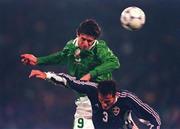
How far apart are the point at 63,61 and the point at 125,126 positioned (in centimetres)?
102

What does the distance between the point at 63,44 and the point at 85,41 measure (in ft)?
16.6

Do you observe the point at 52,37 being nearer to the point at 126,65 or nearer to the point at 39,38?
the point at 39,38

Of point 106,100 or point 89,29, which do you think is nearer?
point 106,100

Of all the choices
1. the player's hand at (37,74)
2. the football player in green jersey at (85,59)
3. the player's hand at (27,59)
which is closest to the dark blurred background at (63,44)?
the football player in green jersey at (85,59)

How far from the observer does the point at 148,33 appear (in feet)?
41.2

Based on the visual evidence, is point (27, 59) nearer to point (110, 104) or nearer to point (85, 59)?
point (85, 59)

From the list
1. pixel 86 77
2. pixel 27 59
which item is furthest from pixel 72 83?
pixel 27 59

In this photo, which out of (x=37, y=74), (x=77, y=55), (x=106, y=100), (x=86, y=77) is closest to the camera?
(x=37, y=74)

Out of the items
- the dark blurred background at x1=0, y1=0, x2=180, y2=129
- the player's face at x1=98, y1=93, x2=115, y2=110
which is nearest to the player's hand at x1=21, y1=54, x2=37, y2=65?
the player's face at x1=98, y1=93, x2=115, y2=110

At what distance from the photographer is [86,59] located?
299 inches

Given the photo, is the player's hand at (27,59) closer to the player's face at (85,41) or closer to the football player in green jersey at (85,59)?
the football player in green jersey at (85,59)

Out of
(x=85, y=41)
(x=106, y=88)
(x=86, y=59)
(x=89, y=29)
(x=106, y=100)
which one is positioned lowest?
(x=106, y=100)

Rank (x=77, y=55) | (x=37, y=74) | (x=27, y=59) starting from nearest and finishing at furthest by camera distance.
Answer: (x=37, y=74) < (x=27, y=59) < (x=77, y=55)

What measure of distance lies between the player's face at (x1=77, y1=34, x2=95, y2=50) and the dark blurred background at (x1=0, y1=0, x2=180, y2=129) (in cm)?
434
